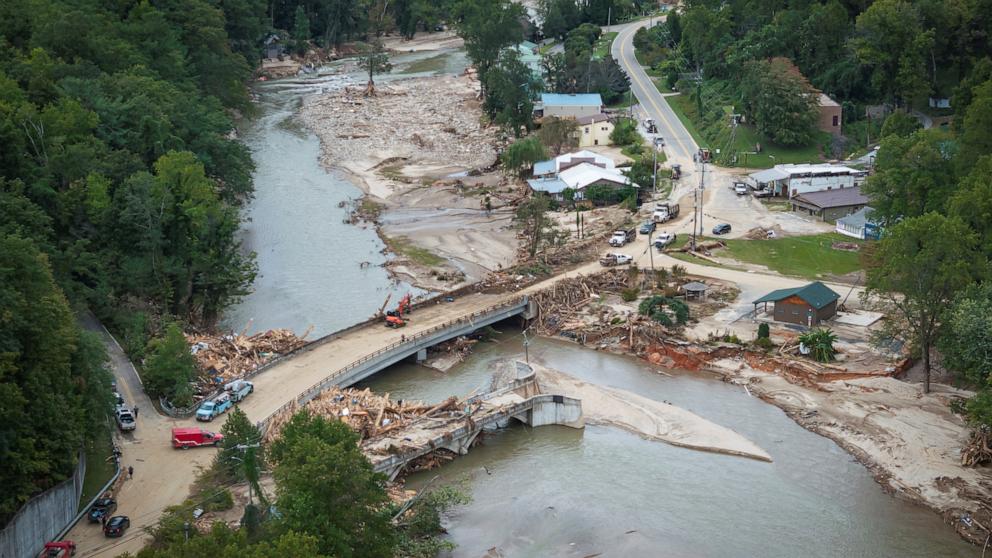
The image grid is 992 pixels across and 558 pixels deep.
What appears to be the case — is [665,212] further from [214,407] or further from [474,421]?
[214,407]

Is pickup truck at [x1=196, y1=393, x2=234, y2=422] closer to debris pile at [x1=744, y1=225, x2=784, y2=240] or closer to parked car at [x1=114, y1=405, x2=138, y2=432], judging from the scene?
parked car at [x1=114, y1=405, x2=138, y2=432]

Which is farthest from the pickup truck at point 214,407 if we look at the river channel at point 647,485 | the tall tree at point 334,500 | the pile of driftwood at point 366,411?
the tall tree at point 334,500

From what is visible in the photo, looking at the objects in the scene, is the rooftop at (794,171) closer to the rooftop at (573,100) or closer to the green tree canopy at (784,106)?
the green tree canopy at (784,106)

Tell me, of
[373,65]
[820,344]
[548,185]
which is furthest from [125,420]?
[373,65]

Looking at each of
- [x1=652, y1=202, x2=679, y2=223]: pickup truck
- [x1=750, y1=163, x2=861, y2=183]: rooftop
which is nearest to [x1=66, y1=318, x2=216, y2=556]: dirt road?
[x1=652, y1=202, x2=679, y2=223]: pickup truck

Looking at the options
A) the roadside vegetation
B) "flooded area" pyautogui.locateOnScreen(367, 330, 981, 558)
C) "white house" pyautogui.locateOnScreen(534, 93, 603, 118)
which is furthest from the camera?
"white house" pyautogui.locateOnScreen(534, 93, 603, 118)

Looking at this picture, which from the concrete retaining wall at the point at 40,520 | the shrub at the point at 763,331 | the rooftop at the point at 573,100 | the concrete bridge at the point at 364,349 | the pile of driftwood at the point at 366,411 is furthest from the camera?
the rooftop at the point at 573,100
